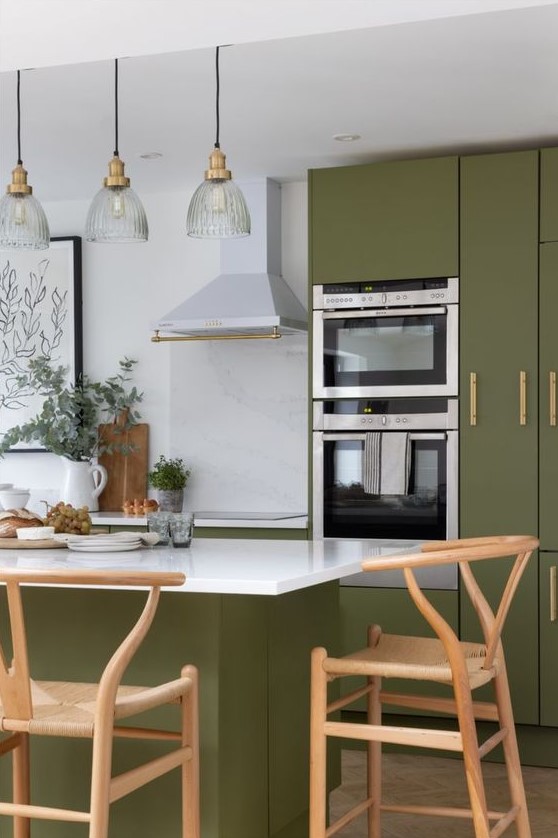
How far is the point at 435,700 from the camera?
9.71ft

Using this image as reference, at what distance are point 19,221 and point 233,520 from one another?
1.99 metres

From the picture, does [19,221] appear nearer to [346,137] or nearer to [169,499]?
[346,137]

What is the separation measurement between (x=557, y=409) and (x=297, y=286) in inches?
58.8

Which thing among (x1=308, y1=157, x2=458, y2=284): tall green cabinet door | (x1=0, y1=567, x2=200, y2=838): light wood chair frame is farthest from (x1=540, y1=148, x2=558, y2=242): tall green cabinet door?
(x1=0, y1=567, x2=200, y2=838): light wood chair frame

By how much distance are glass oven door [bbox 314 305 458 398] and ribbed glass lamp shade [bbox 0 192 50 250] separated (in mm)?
1812

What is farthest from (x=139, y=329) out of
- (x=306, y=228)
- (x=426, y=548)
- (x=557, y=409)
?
(x=426, y=548)

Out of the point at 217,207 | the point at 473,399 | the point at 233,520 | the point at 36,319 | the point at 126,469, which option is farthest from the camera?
the point at 36,319

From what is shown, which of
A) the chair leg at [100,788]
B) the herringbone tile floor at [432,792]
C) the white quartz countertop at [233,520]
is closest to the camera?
the chair leg at [100,788]

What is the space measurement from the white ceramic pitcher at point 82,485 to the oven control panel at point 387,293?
4.68 feet

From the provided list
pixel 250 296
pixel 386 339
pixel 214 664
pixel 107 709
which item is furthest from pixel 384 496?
pixel 107 709

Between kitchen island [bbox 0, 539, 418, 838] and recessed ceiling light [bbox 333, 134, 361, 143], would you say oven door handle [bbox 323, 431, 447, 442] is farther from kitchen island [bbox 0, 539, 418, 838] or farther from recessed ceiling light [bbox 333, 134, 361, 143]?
kitchen island [bbox 0, 539, 418, 838]

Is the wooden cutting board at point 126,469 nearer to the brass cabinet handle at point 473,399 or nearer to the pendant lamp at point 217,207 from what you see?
the brass cabinet handle at point 473,399

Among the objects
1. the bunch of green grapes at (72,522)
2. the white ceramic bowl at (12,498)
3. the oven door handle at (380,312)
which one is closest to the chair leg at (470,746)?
the bunch of green grapes at (72,522)

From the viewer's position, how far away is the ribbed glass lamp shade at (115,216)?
3.23 metres
